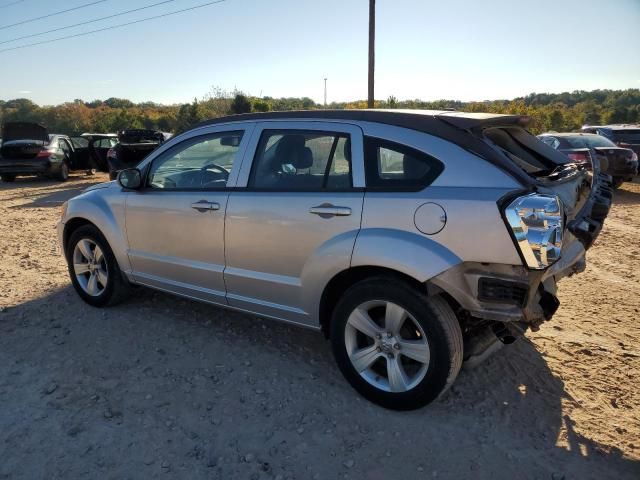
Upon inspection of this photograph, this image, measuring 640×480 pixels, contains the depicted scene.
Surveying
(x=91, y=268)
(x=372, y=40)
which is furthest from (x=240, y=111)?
(x=91, y=268)

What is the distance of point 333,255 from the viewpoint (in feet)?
9.48

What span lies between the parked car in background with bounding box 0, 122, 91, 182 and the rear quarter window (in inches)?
Answer: 579

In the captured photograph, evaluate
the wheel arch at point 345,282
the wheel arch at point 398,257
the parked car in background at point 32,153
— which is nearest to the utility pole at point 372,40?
the parked car in background at point 32,153

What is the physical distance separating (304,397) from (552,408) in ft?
5.00

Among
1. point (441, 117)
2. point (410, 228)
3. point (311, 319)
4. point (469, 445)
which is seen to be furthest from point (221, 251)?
point (469, 445)

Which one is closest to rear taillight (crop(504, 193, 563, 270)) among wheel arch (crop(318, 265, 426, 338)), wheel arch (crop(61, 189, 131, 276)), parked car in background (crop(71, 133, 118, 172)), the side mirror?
wheel arch (crop(318, 265, 426, 338))

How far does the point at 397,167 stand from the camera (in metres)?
2.78

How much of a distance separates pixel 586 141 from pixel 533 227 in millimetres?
11134

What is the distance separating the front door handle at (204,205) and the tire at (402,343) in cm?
120

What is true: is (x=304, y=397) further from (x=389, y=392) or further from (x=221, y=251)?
(x=221, y=251)

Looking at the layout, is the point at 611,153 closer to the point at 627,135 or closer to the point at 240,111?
the point at 627,135

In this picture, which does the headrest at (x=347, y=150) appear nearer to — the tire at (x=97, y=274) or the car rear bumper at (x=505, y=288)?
the car rear bumper at (x=505, y=288)

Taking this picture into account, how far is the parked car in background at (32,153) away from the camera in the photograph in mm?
14539

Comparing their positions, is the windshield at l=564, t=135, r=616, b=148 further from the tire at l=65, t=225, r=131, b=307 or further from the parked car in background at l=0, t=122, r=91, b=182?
the parked car in background at l=0, t=122, r=91, b=182
